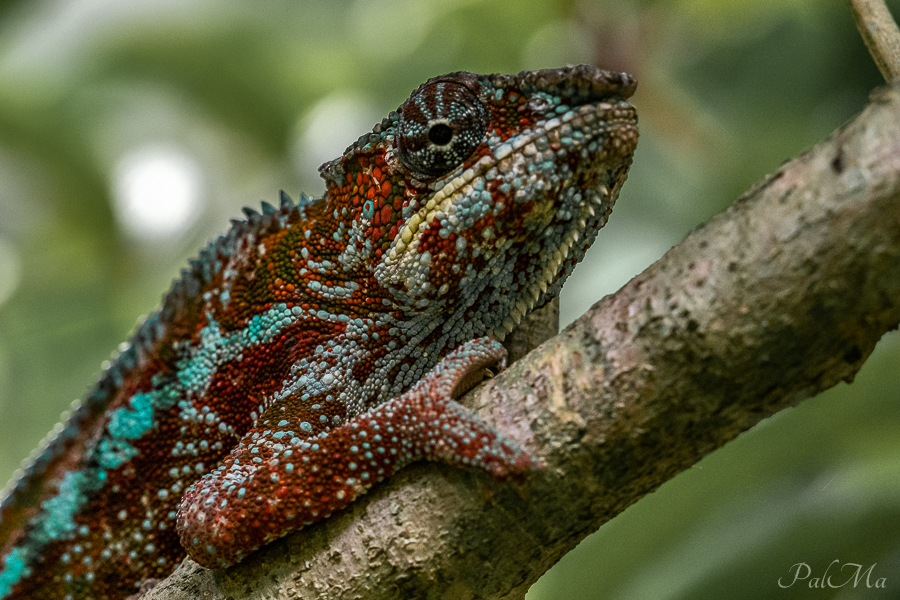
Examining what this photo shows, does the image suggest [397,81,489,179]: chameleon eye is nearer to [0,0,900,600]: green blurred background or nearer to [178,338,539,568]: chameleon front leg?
[178,338,539,568]: chameleon front leg

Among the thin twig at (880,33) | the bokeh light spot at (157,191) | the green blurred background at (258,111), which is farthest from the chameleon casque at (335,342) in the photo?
Answer: the bokeh light spot at (157,191)

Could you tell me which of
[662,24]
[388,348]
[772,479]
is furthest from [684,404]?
[662,24]

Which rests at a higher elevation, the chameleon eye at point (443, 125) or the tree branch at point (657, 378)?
the chameleon eye at point (443, 125)

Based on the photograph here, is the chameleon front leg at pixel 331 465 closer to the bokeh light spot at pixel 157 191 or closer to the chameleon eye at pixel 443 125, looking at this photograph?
the chameleon eye at pixel 443 125

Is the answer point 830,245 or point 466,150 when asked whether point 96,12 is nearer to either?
point 466,150

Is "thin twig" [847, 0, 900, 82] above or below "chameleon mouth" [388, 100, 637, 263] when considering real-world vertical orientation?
below

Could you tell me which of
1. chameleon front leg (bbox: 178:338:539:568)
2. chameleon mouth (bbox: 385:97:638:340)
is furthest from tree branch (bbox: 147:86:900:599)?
chameleon mouth (bbox: 385:97:638:340)
